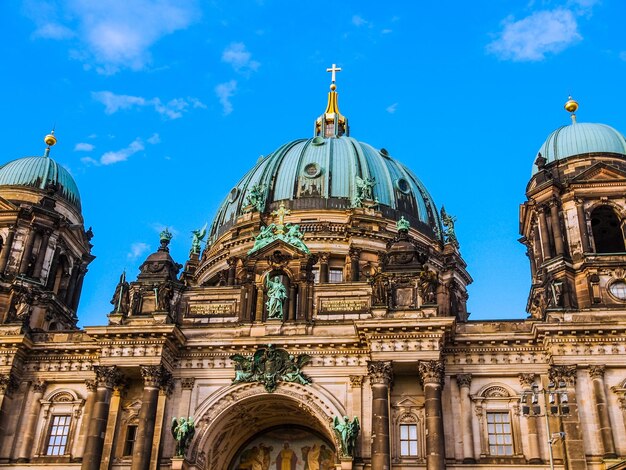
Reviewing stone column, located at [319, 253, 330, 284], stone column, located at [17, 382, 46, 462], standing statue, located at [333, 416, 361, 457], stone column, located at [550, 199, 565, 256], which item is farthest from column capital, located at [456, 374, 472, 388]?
stone column, located at [17, 382, 46, 462]

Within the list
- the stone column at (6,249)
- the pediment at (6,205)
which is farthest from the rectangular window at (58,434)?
the pediment at (6,205)

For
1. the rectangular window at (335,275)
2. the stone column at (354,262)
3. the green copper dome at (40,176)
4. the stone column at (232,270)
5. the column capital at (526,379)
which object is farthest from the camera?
the green copper dome at (40,176)

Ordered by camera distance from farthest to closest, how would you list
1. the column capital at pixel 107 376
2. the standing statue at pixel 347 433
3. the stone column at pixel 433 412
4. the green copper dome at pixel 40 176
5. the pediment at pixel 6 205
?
1. the green copper dome at pixel 40 176
2. the pediment at pixel 6 205
3. the column capital at pixel 107 376
4. the standing statue at pixel 347 433
5. the stone column at pixel 433 412

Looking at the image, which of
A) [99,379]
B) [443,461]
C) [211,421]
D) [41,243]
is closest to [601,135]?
[443,461]

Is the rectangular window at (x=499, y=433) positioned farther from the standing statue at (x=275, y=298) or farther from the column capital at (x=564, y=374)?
the standing statue at (x=275, y=298)

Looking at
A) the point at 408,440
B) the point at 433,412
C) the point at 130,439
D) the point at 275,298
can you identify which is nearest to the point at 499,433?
the point at 433,412

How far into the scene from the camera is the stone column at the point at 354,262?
4556 centimetres

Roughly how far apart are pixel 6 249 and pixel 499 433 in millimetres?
27992

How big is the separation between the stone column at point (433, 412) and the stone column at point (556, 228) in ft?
30.1

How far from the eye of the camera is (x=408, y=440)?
34344mm

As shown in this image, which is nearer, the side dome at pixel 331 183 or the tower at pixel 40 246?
the tower at pixel 40 246

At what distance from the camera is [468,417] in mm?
34531

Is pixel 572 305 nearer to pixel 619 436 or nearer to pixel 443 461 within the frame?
pixel 619 436

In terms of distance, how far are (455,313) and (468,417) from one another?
47.6 ft
